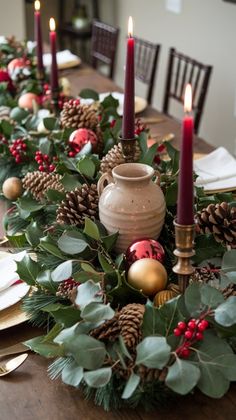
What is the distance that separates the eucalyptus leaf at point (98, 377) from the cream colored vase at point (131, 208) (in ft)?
0.95

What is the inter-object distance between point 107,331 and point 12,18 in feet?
11.2

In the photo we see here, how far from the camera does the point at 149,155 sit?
4.15 ft

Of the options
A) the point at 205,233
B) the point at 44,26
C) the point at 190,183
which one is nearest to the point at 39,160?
the point at 205,233

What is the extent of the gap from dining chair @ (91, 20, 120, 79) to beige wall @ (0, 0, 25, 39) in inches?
39.7

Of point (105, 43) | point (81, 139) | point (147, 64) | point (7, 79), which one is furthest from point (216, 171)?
point (105, 43)

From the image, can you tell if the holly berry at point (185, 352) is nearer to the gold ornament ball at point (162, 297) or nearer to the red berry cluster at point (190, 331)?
the red berry cluster at point (190, 331)

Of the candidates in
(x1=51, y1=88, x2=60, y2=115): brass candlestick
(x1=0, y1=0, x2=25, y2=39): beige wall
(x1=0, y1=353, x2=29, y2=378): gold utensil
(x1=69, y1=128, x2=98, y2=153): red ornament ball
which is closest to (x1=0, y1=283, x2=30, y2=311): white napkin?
(x1=0, y1=353, x2=29, y2=378): gold utensil

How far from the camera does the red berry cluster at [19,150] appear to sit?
58.5 inches

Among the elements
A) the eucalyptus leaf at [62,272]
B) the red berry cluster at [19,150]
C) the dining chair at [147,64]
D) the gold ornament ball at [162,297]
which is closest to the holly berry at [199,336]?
the gold ornament ball at [162,297]

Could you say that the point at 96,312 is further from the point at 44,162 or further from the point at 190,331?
the point at 44,162

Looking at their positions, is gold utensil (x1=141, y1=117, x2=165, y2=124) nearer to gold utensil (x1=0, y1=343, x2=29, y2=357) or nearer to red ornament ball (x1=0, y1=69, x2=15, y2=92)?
red ornament ball (x1=0, y1=69, x2=15, y2=92)

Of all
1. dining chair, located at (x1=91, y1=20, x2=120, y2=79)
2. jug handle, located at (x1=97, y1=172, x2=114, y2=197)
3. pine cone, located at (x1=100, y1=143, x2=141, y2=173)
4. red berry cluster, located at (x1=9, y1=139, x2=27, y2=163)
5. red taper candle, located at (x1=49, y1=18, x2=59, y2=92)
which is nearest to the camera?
jug handle, located at (x1=97, y1=172, x2=114, y2=197)

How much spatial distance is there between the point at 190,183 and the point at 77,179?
44 cm

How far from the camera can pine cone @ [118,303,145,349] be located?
2.77 ft
